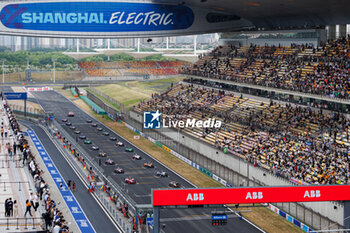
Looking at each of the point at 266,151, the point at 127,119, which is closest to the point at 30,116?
the point at 127,119

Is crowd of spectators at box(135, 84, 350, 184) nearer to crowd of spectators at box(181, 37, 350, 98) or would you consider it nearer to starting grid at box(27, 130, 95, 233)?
crowd of spectators at box(181, 37, 350, 98)

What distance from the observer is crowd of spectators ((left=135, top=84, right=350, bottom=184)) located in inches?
1800

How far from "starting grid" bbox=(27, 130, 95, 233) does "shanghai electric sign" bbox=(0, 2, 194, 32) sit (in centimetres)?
1574

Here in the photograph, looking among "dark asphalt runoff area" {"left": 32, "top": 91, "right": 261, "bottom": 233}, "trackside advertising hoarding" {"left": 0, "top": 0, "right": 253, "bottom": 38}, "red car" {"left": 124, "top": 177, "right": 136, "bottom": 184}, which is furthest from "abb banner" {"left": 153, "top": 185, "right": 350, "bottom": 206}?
"trackside advertising hoarding" {"left": 0, "top": 0, "right": 253, "bottom": 38}


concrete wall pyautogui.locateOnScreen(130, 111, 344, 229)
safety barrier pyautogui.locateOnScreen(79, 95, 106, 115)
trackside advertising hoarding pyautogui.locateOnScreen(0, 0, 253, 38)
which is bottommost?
concrete wall pyautogui.locateOnScreen(130, 111, 344, 229)

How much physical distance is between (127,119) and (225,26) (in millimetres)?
22132

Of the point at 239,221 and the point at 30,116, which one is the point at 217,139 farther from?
the point at 30,116

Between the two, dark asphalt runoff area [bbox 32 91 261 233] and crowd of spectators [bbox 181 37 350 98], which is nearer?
dark asphalt runoff area [bbox 32 91 261 233]

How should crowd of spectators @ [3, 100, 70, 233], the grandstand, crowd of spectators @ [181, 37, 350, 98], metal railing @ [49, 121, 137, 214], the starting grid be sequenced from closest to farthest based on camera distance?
1. crowd of spectators @ [3, 100, 70, 233]
2. the starting grid
3. metal railing @ [49, 121, 137, 214]
4. crowd of spectators @ [181, 37, 350, 98]
5. the grandstand

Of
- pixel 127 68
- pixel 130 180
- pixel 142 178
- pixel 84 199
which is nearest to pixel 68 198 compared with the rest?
pixel 84 199

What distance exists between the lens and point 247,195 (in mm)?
29875

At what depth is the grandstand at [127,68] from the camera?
541 ft

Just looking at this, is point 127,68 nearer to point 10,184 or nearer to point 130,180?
point 130,180

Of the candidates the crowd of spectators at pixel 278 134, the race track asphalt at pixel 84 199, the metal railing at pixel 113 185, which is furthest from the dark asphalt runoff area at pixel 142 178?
the crowd of spectators at pixel 278 134
